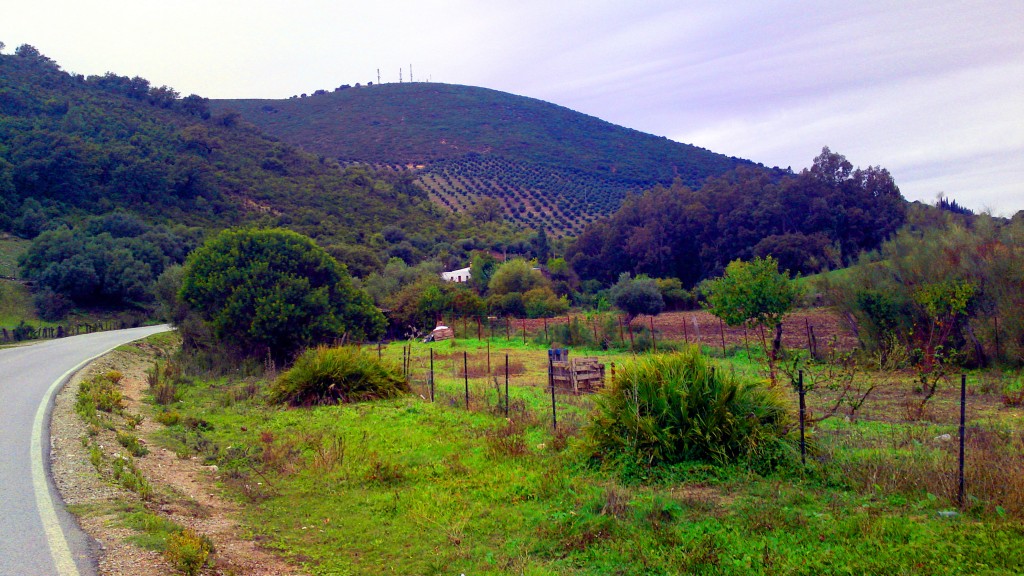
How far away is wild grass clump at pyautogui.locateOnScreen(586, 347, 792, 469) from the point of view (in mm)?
8805

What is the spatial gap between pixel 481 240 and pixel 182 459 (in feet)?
206

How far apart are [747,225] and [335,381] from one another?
5019cm

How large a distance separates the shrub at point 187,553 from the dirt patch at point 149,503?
0.29 feet

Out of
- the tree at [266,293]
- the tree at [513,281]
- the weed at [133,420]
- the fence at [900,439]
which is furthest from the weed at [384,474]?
the tree at [513,281]

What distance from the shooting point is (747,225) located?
193 feet

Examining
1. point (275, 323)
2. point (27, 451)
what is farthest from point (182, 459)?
point (275, 323)

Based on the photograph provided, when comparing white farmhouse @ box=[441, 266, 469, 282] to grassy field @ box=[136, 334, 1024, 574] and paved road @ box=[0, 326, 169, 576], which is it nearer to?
paved road @ box=[0, 326, 169, 576]

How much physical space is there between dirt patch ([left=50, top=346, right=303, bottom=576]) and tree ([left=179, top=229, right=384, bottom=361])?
1030 centimetres

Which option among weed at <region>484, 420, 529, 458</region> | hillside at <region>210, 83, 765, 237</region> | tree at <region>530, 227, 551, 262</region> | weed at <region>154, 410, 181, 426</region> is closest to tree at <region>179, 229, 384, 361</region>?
weed at <region>154, 410, 181, 426</region>

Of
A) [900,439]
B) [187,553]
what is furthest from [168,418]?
[900,439]

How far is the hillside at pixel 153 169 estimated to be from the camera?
171 feet

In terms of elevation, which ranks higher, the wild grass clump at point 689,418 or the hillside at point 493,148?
the hillside at point 493,148

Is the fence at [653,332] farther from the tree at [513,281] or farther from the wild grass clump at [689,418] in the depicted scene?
the wild grass clump at [689,418]

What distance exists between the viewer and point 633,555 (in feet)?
20.5
